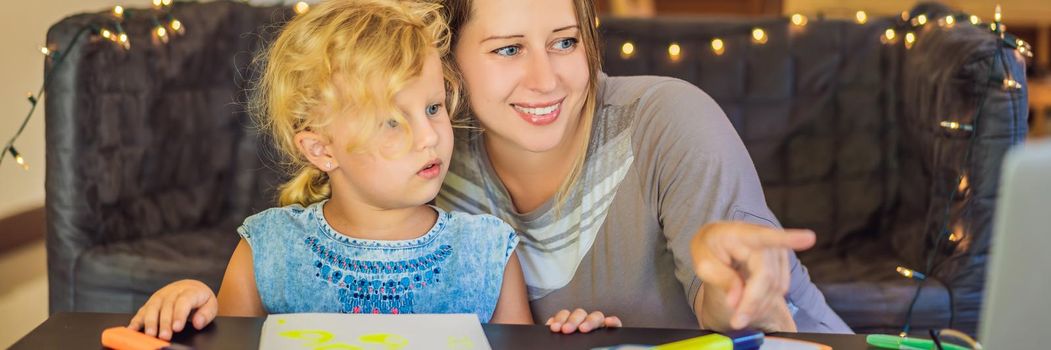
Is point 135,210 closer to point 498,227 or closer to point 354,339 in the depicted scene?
point 498,227

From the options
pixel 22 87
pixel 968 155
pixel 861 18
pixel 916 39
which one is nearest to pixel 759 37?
pixel 861 18

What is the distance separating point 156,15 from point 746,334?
5.98 ft

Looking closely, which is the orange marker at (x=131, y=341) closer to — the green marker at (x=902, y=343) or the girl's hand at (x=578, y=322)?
the girl's hand at (x=578, y=322)

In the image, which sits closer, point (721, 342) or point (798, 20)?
point (721, 342)

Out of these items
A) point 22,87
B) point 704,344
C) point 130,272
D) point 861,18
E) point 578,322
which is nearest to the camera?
point 704,344

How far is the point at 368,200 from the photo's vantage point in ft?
4.20

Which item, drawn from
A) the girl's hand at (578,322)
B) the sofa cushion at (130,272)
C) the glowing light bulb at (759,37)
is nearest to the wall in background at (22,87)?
the sofa cushion at (130,272)

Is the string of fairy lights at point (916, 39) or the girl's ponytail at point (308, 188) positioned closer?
the girl's ponytail at point (308, 188)

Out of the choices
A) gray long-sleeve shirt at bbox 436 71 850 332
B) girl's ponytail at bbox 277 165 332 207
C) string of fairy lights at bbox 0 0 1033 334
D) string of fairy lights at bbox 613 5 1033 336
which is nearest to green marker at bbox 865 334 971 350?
gray long-sleeve shirt at bbox 436 71 850 332

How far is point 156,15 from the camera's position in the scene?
7.93 ft

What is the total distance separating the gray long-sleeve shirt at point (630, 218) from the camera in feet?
4.60

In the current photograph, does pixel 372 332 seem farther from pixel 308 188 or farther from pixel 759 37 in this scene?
pixel 759 37

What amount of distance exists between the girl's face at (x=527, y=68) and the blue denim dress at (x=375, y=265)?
6.0 inches

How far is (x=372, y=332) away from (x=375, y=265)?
0.90 ft
